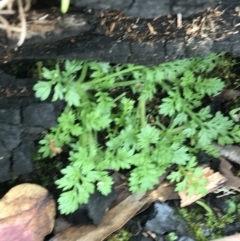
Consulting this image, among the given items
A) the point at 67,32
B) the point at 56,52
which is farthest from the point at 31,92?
the point at 67,32

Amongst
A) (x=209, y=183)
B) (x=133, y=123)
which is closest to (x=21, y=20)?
(x=133, y=123)

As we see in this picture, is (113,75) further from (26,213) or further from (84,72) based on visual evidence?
(26,213)

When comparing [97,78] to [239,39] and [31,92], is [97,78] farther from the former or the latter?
[239,39]

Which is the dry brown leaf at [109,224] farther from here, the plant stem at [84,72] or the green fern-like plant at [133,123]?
the plant stem at [84,72]

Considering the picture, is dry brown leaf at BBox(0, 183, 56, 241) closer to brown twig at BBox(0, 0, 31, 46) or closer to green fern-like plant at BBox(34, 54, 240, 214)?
green fern-like plant at BBox(34, 54, 240, 214)

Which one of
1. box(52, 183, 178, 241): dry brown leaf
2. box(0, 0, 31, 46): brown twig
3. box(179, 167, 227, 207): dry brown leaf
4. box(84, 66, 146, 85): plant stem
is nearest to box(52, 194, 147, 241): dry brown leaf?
box(52, 183, 178, 241): dry brown leaf
